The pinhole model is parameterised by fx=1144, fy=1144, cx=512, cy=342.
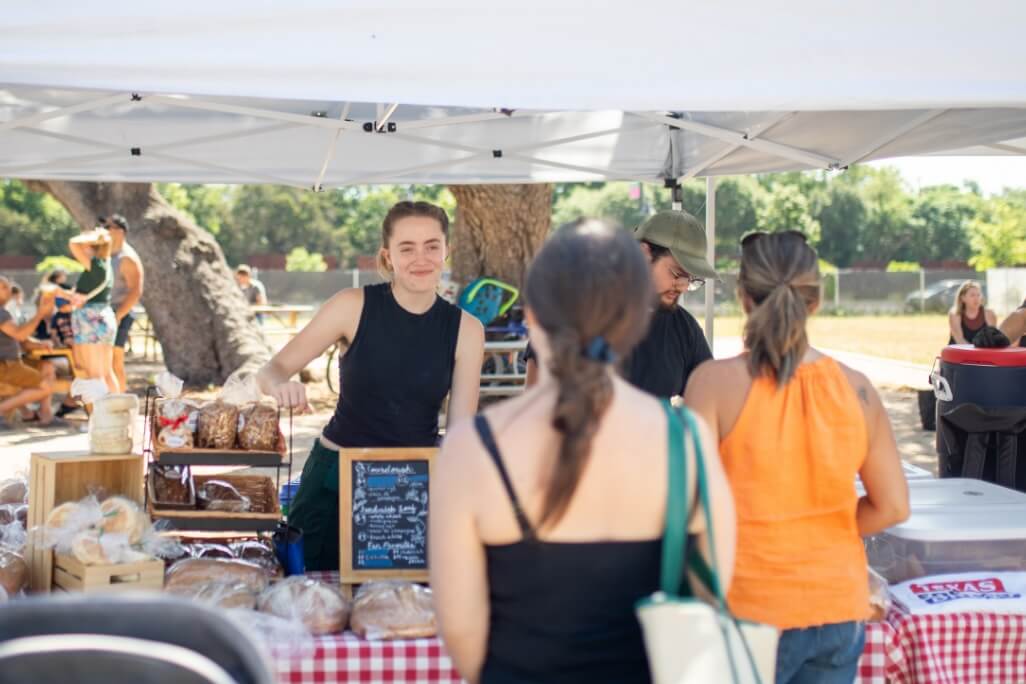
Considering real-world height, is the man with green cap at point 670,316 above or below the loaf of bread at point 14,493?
above

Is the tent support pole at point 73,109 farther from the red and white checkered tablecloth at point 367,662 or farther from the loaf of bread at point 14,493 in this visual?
the red and white checkered tablecloth at point 367,662

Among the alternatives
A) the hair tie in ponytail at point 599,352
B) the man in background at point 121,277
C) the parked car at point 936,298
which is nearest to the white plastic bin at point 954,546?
the hair tie in ponytail at point 599,352

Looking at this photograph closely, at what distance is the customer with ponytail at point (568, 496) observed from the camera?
5.19 feet

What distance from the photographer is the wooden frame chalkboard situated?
2.85 m

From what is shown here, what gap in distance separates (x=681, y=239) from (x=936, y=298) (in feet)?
110

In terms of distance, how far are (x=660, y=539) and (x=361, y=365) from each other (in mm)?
1677

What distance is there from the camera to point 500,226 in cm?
1060

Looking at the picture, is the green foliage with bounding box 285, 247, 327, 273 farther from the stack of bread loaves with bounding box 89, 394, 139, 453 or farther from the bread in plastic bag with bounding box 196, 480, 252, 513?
the stack of bread loaves with bounding box 89, 394, 139, 453

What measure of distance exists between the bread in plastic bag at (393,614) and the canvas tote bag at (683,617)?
1.01 metres

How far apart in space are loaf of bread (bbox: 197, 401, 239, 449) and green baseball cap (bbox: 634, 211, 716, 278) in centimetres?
124

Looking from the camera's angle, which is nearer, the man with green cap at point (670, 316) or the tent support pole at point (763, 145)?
the man with green cap at point (670, 316)

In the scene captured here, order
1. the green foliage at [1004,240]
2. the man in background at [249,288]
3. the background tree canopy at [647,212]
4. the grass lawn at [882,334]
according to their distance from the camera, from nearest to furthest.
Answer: the man in background at [249,288], the grass lawn at [882,334], the green foliage at [1004,240], the background tree canopy at [647,212]

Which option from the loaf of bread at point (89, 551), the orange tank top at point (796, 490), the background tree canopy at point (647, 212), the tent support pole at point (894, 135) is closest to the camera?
the orange tank top at point (796, 490)

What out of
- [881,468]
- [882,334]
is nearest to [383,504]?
[881,468]
